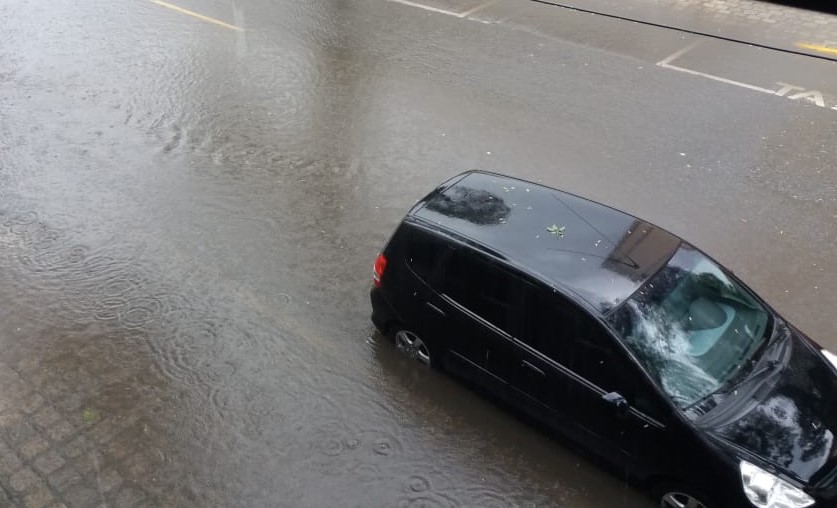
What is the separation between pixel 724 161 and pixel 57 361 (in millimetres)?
8355

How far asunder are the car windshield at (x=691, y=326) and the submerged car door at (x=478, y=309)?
87 centimetres

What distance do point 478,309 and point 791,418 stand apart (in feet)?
7.63

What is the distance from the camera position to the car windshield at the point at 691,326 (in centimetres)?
479

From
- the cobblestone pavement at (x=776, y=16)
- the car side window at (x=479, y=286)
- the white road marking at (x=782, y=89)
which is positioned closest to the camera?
the car side window at (x=479, y=286)

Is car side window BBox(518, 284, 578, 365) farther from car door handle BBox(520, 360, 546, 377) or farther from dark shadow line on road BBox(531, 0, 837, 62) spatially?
dark shadow line on road BBox(531, 0, 837, 62)

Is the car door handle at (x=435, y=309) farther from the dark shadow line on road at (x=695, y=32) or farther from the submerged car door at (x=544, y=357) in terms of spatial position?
the dark shadow line on road at (x=695, y=32)

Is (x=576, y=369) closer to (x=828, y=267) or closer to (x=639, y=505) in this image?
(x=639, y=505)

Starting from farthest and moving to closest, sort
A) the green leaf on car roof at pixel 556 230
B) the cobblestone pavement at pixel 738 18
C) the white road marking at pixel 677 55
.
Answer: the cobblestone pavement at pixel 738 18, the white road marking at pixel 677 55, the green leaf on car roof at pixel 556 230

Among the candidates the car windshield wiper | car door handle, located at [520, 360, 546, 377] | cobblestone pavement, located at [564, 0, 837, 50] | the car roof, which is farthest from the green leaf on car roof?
cobblestone pavement, located at [564, 0, 837, 50]

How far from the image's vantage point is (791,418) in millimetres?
4691

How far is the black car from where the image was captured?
14.9 feet

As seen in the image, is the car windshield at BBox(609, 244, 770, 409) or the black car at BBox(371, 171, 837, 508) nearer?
Result: the black car at BBox(371, 171, 837, 508)

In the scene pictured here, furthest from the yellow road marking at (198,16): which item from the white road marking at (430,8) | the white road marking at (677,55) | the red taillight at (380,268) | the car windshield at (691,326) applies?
the car windshield at (691,326)

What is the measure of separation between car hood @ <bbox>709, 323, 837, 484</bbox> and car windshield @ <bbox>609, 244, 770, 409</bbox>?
0.71 ft
